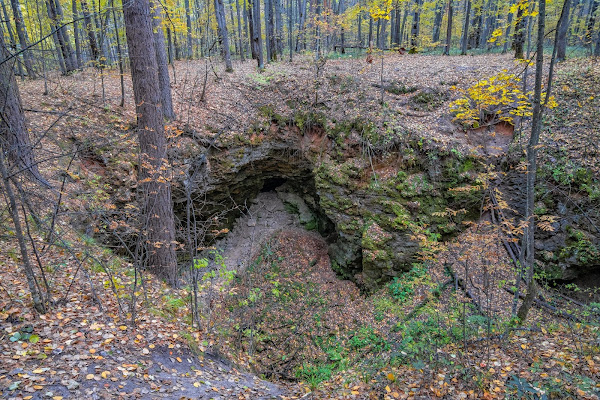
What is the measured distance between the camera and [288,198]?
13.9m

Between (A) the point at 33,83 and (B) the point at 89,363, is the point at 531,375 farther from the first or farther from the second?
(A) the point at 33,83

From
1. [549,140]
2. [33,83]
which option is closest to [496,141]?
[549,140]

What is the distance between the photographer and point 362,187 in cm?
1038

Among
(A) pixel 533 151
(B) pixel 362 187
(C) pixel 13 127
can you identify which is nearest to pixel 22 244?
(C) pixel 13 127

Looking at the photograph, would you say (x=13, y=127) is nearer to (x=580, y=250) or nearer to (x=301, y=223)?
(x=301, y=223)

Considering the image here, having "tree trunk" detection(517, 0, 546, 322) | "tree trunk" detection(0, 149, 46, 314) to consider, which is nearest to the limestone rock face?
"tree trunk" detection(517, 0, 546, 322)

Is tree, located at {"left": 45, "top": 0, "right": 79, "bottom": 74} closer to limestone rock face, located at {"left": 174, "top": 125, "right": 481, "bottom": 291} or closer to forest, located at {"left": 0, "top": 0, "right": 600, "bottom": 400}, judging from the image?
forest, located at {"left": 0, "top": 0, "right": 600, "bottom": 400}

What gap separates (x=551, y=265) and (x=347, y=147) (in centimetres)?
701

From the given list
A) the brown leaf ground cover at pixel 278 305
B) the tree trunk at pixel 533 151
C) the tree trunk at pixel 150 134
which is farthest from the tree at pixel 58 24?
the tree trunk at pixel 533 151

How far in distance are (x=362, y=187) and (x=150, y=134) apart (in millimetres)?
6760

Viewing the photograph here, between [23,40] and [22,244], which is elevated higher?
[23,40]

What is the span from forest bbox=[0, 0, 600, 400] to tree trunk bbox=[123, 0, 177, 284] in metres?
0.04

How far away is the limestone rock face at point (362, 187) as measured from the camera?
9648mm

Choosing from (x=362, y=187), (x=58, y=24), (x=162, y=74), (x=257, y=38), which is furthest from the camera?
(x=257, y=38)
